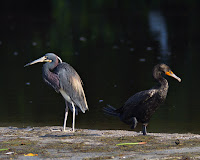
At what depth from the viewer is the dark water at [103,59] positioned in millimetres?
10070

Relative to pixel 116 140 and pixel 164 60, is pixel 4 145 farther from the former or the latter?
pixel 164 60

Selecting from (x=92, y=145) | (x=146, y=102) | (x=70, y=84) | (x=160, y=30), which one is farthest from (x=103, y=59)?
(x=92, y=145)

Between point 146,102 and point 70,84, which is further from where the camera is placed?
point 70,84

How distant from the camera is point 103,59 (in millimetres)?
17078

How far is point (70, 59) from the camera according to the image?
1697 centimetres

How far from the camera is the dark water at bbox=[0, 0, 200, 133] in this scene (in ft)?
33.0

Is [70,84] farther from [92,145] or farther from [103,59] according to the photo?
[103,59]

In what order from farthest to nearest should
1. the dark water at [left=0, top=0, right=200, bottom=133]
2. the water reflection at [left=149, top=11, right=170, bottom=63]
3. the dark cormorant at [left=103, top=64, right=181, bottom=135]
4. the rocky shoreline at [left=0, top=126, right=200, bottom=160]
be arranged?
the water reflection at [left=149, top=11, right=170, bottom=63] → the dark water at [left=0, top=0, right=200, bottom=133] → the dark cormorant at [left=103, top=64, right=181, bottom=135] → the rocky shoreline at [left=0, top=126, right=200, bottom=160]

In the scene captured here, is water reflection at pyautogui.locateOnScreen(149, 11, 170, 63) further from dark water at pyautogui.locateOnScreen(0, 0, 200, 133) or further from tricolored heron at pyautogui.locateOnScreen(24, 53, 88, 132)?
tricolored heron at pyautogui.locateOnScreen(24, 53, 88, 132)

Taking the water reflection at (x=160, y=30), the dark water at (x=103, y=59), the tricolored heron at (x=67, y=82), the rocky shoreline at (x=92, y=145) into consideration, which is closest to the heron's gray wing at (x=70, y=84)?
the tricolored heron at (x=67, y=82)

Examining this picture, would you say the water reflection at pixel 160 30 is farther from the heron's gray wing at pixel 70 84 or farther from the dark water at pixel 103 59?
the heron's gray wing at pixel 70 84

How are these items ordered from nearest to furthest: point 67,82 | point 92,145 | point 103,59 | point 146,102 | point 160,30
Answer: point 92,145 → point 146,102 → point 67,82 → point 103,59 → point 160,30

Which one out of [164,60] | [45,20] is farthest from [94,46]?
[45,20]

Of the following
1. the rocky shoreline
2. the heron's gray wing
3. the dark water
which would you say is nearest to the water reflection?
the dark water
